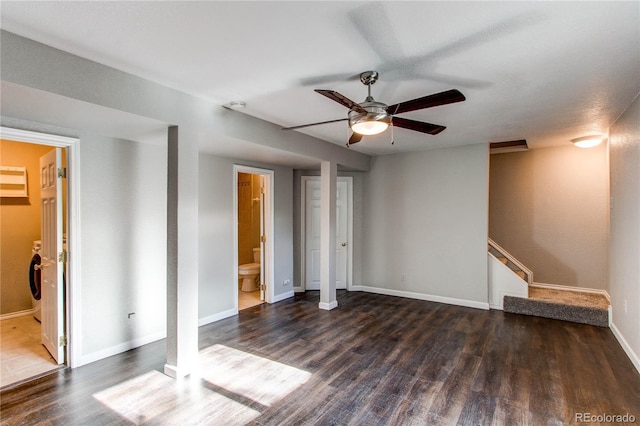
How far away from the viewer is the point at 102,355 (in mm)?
3217

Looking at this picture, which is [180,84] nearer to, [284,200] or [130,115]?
[130,115]

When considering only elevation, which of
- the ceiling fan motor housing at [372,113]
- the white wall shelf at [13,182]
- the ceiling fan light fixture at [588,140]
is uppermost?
the ceiling fan light fixture at [588,140]

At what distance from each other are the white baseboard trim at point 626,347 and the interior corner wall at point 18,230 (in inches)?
280

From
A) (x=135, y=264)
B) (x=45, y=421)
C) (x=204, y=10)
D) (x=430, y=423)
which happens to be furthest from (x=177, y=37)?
(x=430, y=423)

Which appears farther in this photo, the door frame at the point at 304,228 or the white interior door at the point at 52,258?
the door frame at the point at 304,228

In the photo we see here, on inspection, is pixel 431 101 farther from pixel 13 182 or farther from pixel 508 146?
pixel 13 182

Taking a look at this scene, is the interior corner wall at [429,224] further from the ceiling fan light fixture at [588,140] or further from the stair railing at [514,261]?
the ceiling fan light fixture at [588,140]

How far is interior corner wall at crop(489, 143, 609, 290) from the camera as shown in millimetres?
5082

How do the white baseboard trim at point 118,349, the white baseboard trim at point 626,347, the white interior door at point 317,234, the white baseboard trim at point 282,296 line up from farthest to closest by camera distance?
1. the white interior door at point 317,234
2. the white baseboard trim at point 282,296
3. the white baseboard trim at point 118,349
4. the white baseboard trim at point 626,347

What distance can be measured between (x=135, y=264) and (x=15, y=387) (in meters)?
1.34

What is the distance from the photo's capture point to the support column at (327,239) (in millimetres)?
4867

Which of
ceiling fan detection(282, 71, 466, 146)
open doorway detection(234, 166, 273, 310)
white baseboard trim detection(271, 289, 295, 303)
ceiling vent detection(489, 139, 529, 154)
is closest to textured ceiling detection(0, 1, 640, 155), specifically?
ceiling fan detection(282, 71, 466, 146)

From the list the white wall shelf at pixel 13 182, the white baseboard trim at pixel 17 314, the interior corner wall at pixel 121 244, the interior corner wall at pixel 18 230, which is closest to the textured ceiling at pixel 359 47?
the interior corner wall at pixel 121 244

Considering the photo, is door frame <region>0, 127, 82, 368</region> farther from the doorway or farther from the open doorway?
the open doorway
